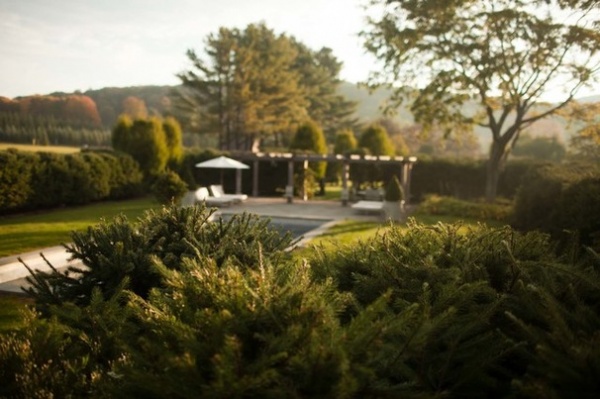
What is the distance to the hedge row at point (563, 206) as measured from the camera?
827 centimetres

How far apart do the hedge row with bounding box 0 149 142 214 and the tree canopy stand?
1923cm

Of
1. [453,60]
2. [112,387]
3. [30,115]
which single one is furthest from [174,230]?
[453,60]

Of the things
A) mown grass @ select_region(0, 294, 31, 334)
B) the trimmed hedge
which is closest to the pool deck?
mown grass @ select_region(0, 294, 31, 334)

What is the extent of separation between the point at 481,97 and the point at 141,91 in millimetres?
25354

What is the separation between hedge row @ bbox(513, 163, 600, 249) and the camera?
27.1 feet

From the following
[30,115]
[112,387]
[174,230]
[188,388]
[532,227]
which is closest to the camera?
[188,388]

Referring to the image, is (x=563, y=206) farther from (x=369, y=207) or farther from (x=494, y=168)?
(x=494, y=168)

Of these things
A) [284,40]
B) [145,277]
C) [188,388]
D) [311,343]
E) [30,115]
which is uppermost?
[284,40]

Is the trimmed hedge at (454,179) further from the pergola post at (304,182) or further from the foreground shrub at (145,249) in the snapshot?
the foreground shrub at (145,249)

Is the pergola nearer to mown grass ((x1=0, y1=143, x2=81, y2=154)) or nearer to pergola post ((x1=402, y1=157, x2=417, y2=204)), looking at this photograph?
pergola post ((x1=402, y1=157, x2=417, y2=204))

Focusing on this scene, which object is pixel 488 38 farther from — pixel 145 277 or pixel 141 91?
pixel 141 91

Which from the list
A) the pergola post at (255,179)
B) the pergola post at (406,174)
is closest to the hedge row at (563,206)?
the pergola post at (406,174)

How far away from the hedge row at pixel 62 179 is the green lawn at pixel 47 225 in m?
0.49

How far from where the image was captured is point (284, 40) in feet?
150
